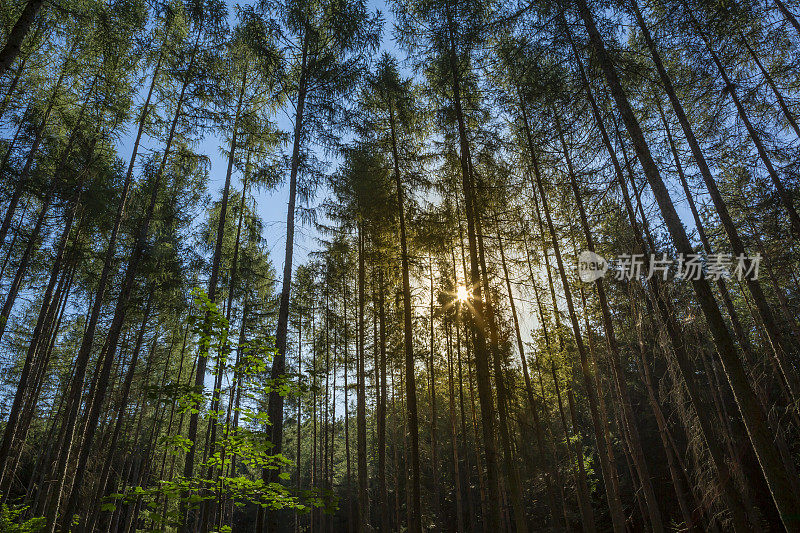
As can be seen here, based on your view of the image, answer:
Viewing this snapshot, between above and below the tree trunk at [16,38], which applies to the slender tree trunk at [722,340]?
below

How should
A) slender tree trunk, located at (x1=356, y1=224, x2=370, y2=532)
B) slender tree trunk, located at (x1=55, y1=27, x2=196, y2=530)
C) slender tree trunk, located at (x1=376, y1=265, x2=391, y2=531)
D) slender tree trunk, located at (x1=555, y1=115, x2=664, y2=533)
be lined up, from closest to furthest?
slender tree trunk, located at (x1=555, y1=115, x2=664, y2=533) → slender tree trunk, located at (x1=55, y1=27, x2=196, y2=530) → slender tree trunk, located at (x1=376, y1=265, x2=391, y2=531) → slender tree trunk, located at (x1=356, y1=224, x2=370, y2=532)

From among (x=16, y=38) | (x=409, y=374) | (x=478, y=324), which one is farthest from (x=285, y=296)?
(x=16, y=38)

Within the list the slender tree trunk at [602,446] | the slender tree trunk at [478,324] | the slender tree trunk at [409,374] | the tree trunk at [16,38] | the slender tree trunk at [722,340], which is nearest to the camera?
the slender tree trunk at [722,340]

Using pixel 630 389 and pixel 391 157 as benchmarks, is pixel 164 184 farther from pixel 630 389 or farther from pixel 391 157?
pixel 630 389

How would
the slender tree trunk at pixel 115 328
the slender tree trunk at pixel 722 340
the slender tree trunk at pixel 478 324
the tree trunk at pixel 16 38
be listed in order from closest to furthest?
1. the slender tree trunk at pixel 722 340
2. the tree trunk at pixel 16 38
3. the slender tree trunk at pixel 478 324
4. the slender tree trunk at pixel 115 328

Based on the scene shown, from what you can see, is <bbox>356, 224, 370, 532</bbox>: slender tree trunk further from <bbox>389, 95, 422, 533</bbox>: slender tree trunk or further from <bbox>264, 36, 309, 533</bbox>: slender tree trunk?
<bbox>264, 36, 309, 533</bbox>: slender tree trunk

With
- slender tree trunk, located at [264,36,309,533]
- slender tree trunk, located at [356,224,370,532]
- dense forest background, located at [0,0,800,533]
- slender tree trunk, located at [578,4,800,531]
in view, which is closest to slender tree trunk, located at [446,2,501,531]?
dense forest background, located at [0,0,800,533]

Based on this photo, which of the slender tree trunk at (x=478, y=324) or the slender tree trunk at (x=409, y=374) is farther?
the slender tree trunk at (x=409, y=374)

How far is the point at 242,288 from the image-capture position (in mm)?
17453

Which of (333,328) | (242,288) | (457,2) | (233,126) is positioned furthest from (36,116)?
(333,328)

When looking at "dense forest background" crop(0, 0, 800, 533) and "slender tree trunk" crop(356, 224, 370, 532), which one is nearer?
"dense forest background" crop(0, 0, 800, 533)

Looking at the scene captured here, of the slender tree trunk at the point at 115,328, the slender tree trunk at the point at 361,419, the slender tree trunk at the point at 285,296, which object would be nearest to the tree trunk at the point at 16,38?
the slender tree trunk at the point at 285,296

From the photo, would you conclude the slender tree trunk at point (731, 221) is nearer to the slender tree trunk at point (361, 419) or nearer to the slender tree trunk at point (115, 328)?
the slender tree trunk at point (361, 419)

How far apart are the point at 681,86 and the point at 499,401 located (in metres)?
8.32
